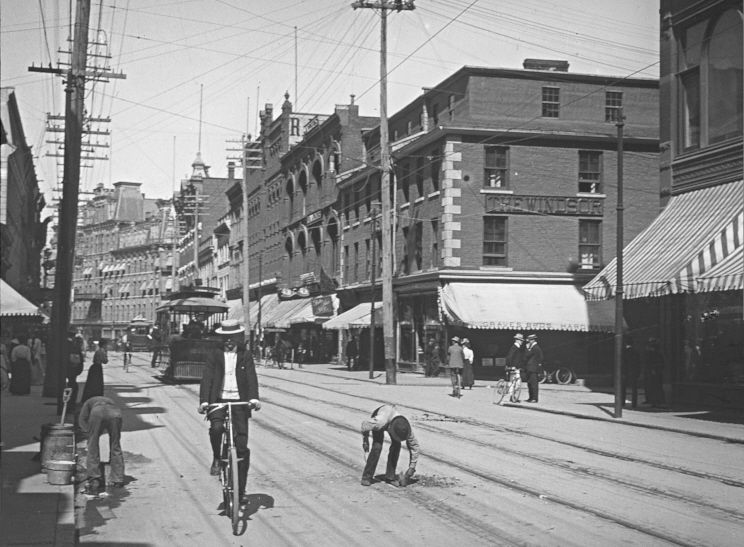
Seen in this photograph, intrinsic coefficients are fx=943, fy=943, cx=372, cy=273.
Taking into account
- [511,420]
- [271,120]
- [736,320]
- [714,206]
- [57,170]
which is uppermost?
[271,120]

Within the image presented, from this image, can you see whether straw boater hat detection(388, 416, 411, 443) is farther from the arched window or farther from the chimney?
the chimney

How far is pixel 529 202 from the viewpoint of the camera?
4025cm

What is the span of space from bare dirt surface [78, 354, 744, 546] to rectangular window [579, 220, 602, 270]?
21488 mm

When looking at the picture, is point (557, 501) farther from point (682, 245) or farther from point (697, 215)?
point (697, 215)

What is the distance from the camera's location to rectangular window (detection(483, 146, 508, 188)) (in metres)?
40.3

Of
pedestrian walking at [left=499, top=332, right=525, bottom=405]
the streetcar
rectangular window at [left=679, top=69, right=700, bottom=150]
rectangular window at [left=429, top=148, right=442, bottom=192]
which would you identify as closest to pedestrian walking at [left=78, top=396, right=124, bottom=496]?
pedestrian walking at [left=499, top=332, right=525, bottom=405]

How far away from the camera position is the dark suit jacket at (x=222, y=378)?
9781mm

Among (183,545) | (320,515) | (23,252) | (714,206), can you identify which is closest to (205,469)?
(320,515)

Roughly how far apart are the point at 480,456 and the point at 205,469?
4.15 m

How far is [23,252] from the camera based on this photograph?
226ft

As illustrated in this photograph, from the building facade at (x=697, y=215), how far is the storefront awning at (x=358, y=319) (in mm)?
22657

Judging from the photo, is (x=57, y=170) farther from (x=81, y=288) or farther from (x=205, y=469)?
(x=81, y=288)

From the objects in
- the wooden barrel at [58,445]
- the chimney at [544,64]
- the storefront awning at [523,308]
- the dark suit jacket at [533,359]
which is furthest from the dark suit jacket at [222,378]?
the chimney at [544,64]

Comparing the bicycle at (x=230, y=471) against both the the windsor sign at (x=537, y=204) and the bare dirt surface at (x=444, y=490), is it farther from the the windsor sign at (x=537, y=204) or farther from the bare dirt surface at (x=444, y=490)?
the the windsor sign at (x=537, y=204)
